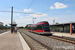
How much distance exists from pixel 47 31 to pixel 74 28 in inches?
476

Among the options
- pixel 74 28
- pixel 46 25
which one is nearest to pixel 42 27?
pixel 46 25

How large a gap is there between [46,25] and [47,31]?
57.7 inches

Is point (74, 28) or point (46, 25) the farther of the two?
point (74, 28)

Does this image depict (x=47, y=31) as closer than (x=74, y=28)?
Yes

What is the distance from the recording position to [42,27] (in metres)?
22.5

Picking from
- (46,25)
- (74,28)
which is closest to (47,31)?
(46,25)

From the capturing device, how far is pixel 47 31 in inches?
874

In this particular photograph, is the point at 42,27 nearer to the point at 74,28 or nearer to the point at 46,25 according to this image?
the point at 46,25

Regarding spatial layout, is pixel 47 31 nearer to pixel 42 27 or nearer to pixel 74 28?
pixel 42 27

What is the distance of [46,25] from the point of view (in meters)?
22.6

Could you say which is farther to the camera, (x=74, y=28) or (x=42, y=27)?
(x=74, y=28)

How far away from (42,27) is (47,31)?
150cm

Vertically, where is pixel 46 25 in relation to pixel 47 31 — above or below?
above
